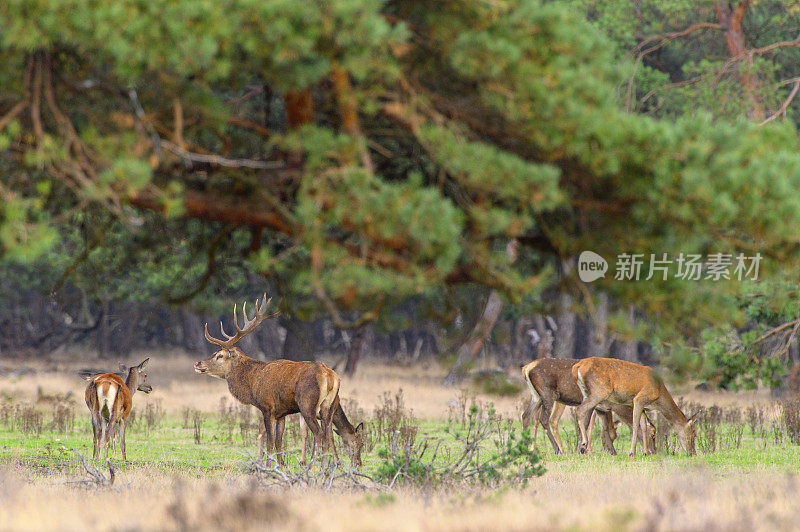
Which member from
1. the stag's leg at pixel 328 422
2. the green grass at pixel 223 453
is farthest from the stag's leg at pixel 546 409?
the stag's leg at pixel 328 422

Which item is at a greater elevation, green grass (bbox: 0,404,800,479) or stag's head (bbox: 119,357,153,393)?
stag's head (bbox: 119,357,153,393)

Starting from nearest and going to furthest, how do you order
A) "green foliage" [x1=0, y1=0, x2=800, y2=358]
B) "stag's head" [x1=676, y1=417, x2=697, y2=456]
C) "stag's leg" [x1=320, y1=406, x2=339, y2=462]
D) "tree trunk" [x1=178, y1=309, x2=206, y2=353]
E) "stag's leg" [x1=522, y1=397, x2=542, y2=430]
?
"green foliage" [x1=0, y1=0, x2=800, y2=358]
"stag's leg" [x1=320, y1=406, x2=339, y2=462]
"stag's head" [x1=676, y1=417, x2=697, y2=456]
"stag's leg" [x1=522, y1=397, x2=542, y2=430]
"tree trunk" [x1=178, y1=309, x2=206, y2=353]

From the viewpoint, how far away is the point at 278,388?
507 inches

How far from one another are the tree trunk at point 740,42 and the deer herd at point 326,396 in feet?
19.4

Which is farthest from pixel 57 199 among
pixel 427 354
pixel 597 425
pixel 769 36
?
pixel 427 354

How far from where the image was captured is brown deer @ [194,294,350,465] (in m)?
12.4

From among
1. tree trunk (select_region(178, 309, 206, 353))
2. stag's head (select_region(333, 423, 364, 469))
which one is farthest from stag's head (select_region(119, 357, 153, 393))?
tree trunk (select_region(178, 309, 206, 353))

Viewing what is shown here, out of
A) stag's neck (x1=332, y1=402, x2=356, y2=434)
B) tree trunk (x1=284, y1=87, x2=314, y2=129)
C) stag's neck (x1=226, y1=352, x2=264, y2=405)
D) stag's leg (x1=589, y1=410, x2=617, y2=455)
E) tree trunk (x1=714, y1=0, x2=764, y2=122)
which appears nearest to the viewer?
tree trunk (x1=284, y1=87, x2=314, y2=129)

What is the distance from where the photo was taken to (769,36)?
24516 mm

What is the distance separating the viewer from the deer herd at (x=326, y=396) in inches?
490

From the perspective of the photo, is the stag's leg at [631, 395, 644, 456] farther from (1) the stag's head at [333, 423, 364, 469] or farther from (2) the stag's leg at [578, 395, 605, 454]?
(1) the stag's head at [333, 423, 364, 469]

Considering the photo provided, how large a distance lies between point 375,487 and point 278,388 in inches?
146

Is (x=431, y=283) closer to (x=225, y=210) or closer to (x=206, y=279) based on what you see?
(x=225, y=210)

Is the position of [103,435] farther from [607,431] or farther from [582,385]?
[607,431]
